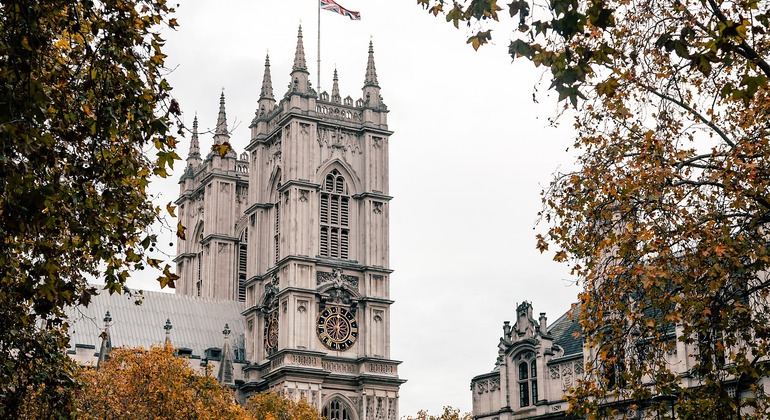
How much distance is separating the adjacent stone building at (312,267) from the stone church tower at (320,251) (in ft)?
0.30

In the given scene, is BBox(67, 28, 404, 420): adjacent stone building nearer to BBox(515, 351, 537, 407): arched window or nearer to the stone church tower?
the stone church tower

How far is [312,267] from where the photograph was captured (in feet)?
282

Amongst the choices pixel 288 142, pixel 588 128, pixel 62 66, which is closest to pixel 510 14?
pixel 62 66

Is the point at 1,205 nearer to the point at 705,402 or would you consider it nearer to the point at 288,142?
the point at 705,402

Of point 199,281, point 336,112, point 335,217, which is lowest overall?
point 199,281

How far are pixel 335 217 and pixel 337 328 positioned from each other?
833 centimetres

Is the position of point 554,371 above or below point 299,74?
below

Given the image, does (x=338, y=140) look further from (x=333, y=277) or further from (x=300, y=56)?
(x=333, y=277)

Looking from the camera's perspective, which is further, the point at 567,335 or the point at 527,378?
the point at 567,335

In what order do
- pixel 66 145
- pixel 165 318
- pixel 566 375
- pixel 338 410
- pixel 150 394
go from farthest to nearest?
1. pixel 165 318
2. pixel 338 410
3. pixel 150 394
4. pixel 566 375
5. pixel 66 145

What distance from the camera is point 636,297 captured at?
2531cm

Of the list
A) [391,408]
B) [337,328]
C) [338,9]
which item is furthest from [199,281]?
[338,9]

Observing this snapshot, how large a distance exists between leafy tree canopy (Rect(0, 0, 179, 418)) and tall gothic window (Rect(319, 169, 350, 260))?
66.9 metres

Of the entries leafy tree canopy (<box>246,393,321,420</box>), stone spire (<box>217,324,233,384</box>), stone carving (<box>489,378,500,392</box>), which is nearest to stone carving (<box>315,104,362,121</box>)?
stone spire (<box>217,324,233,384</box>)
